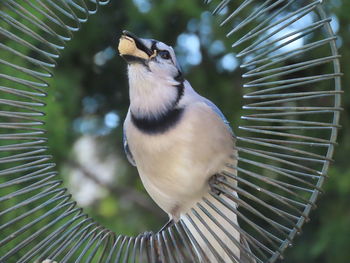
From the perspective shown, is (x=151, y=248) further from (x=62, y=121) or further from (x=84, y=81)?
(x=84, y=81)

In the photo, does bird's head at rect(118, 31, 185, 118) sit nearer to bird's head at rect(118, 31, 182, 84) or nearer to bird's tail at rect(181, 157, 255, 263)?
bird's head at rect(118, 31, 182, 84)

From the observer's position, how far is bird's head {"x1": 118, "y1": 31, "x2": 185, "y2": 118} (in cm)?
146

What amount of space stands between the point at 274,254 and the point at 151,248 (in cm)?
26

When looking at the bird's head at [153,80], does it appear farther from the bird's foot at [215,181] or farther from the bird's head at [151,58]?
the bird's foot at [215,181]

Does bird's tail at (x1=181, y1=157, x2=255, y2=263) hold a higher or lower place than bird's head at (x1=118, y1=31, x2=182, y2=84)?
lower

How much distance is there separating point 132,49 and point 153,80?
14 cm

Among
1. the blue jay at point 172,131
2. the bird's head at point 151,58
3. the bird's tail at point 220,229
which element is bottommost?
the bird's tail at point 220,229

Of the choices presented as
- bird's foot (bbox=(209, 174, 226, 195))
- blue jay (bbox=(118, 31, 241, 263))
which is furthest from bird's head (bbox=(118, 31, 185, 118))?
bird's foot (bbox=(209, 174, 226, 195))

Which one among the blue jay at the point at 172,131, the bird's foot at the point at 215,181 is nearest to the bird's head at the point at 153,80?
the blue jay at the point at 172,131

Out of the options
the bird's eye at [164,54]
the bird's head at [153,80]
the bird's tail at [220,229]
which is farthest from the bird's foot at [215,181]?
the bird's eye at [164,54]

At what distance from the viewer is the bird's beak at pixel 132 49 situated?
1.31 metres

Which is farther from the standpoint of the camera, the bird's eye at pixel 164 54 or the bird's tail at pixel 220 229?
the bird's eye at pixel 164 54

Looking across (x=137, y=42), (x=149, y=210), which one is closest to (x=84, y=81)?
(x=149, y=210)

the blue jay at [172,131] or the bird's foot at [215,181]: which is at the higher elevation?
the blue jay at [172,131]
